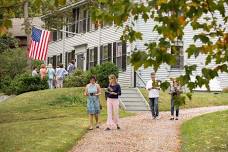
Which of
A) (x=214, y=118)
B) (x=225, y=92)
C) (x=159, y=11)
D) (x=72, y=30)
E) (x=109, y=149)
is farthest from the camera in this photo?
(x=72, y=30)

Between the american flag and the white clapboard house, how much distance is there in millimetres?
2901

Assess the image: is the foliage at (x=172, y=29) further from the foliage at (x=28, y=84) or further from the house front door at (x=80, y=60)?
the house front door at (x=80, y=60)

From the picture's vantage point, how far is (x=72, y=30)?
155 feet

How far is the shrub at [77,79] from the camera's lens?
112 feet

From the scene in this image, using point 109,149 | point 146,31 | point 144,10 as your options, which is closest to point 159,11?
point 144,10

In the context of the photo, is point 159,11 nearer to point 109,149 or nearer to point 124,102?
point 109,149

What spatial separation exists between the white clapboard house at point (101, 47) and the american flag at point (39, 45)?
2901 mm

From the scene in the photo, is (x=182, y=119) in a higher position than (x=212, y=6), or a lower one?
lower

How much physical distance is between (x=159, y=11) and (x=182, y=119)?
51.9ft


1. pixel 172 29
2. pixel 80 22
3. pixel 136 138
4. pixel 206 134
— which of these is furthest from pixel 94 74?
pixel 172 29

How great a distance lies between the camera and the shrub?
34.1 metres

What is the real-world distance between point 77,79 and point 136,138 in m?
17.7

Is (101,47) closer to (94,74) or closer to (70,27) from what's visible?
(70,27)

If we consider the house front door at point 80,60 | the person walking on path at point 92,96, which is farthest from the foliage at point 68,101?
the house front door at point 80,60
